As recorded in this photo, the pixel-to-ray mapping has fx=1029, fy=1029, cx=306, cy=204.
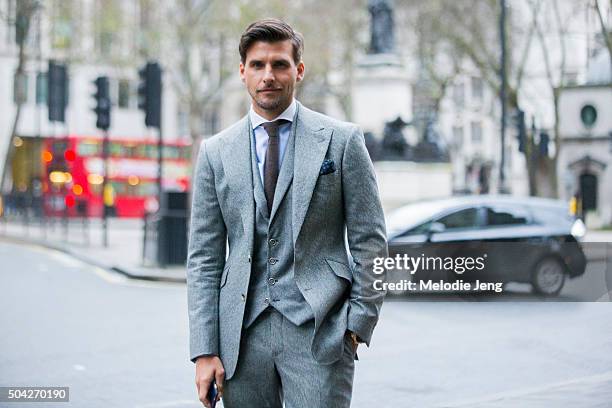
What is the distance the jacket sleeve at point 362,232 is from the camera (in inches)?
123

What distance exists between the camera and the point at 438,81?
44.1 meters

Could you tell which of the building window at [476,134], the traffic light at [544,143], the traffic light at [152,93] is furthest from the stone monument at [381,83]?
the building window at [476,134]

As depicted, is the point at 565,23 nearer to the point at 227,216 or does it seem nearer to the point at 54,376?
the point at 54,376

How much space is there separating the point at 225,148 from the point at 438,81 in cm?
4156

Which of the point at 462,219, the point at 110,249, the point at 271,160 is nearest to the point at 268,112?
the point at 271,160

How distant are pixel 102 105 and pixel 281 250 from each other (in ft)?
62.6

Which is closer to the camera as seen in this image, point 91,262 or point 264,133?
point 264,133

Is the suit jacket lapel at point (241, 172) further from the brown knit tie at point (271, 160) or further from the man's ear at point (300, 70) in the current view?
the man's ear at point (300, 70)

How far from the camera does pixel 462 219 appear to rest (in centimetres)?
1162

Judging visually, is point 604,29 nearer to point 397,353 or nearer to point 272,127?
point 397,353

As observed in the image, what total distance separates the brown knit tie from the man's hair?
22 cm

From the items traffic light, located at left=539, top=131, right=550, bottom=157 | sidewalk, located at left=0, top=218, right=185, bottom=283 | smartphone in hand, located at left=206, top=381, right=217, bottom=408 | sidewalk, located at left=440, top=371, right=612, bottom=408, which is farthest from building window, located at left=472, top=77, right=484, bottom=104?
smartphone in hand, located at left=206, top=381, right=217, bottom=408

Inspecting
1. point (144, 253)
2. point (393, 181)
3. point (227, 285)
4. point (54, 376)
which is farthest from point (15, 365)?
point (393, 181)

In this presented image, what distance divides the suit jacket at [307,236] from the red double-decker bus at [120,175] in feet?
111
